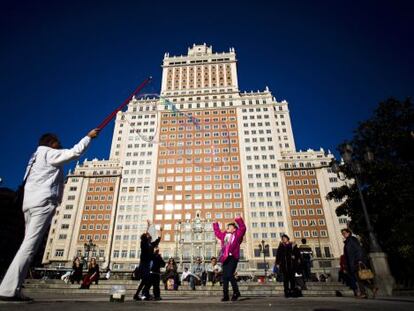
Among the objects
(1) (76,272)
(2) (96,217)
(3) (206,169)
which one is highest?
(3) (206,169)

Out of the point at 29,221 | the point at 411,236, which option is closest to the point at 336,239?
the point at 411,236

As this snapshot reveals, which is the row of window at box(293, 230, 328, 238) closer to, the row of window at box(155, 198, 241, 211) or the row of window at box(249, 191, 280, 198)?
the row of window at box(249, 191, 280, 198)

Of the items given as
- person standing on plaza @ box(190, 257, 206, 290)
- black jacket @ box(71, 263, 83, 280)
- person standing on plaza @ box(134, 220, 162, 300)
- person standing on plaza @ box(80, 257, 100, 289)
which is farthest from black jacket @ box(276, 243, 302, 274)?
black jacket @ box(71, 263, 83, 280)

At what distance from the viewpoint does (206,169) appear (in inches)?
2645

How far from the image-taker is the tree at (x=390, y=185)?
13.4 meters

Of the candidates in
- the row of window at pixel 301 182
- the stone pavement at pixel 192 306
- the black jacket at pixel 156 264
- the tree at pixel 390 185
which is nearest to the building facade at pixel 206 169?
the row of window at pixel 301 182

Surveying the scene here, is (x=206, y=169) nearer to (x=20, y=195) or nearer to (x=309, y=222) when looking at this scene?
(x=309, y=222)

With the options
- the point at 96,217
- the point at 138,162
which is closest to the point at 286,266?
the point at 96,217

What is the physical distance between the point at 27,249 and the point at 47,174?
1.12m

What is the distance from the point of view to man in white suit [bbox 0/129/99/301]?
3447mm

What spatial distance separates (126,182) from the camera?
222 feet

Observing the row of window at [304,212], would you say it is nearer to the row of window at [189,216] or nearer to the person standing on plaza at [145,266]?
the row of window at [189,216]

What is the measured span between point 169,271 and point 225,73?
78.1 m

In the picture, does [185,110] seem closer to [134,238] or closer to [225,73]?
[225,73]
